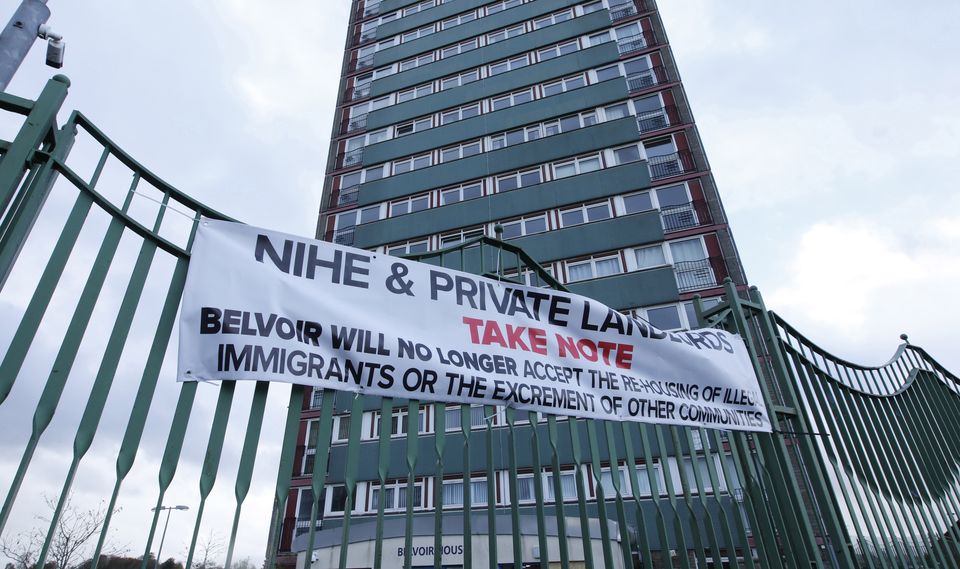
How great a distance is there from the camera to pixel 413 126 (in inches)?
1385

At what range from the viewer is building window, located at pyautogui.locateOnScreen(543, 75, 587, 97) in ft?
107

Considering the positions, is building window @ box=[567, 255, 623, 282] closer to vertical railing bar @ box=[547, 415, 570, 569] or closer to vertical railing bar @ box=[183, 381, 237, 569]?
vertical railing bar @ box=[547, 415, 570, 569]

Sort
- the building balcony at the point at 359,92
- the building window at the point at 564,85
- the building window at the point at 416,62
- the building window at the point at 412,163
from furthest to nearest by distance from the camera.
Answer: the building balcony at the point at 359,92 → the building window at the point at 416,62 → the building window at the point at 412,163 → the building window at the point at 564,85

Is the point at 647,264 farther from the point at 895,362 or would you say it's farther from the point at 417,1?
the point at 417,1

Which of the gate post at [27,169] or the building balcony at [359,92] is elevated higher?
the building balcony at [359,92]

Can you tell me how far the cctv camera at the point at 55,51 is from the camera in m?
3.30

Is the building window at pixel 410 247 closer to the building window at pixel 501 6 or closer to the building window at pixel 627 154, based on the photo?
the building window at pixel 627 154

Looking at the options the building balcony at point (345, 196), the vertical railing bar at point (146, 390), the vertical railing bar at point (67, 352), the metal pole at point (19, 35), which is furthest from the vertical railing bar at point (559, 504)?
the building balcony at point (345, 196)

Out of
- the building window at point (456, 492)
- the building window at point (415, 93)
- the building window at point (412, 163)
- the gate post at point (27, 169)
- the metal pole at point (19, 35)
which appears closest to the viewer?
the gate post at point (27, 169)

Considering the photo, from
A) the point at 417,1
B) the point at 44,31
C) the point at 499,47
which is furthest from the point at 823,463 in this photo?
the point at 417,1

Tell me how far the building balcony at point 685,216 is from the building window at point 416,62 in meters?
19.8

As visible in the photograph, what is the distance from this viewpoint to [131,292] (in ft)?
7.72

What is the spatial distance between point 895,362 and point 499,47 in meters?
33.7

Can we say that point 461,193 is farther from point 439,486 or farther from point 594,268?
Result: point 439,486
